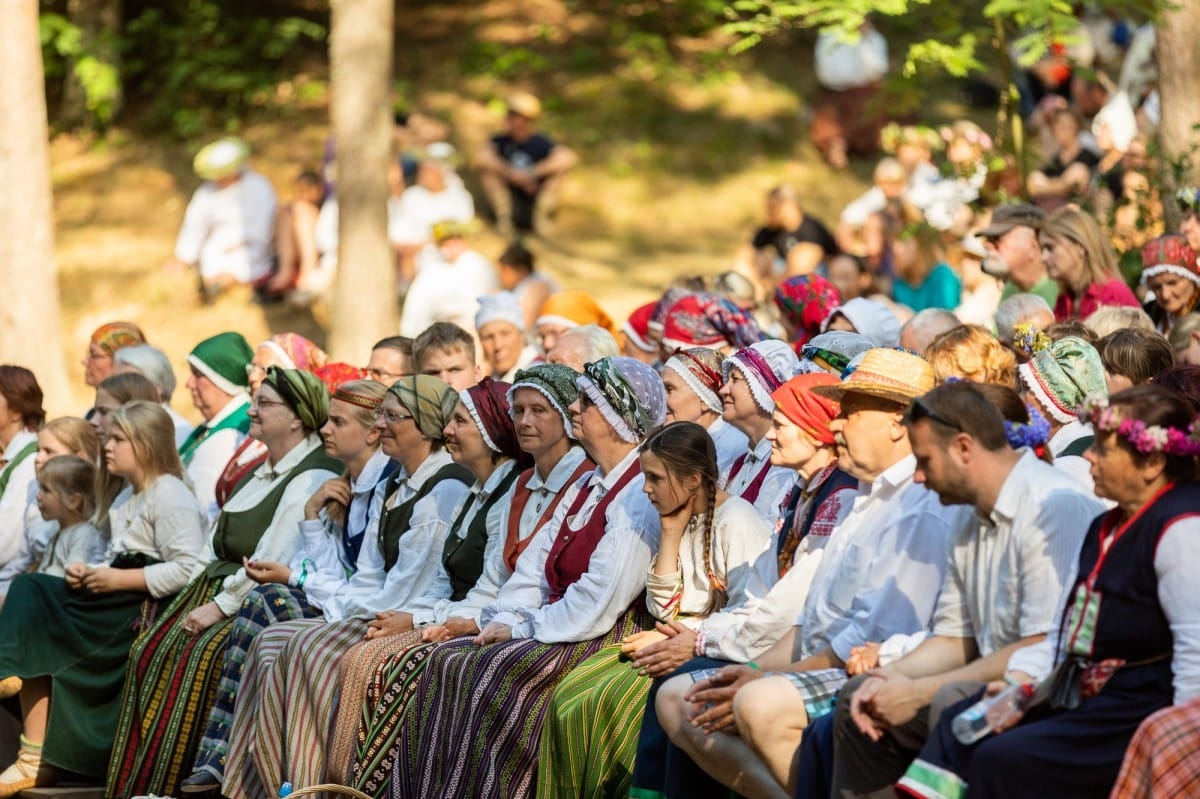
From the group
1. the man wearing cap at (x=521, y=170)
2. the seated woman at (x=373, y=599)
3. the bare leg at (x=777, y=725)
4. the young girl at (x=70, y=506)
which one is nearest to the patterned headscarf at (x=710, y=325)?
the seated woman at (x=373, y=599)

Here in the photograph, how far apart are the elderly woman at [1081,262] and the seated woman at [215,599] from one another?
334cm

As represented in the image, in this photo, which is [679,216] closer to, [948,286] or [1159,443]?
[948,286]

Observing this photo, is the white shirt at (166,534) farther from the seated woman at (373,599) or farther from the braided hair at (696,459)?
the braided hair at (696,459)

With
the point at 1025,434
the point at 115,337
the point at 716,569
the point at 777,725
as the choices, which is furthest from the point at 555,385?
the point at 115,337

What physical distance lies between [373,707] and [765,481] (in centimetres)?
175

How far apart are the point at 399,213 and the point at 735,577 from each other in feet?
30.6

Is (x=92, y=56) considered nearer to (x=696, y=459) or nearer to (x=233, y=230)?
(x=233, y=230)

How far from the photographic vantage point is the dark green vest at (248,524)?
26.9 ft

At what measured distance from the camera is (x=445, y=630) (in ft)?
23.0

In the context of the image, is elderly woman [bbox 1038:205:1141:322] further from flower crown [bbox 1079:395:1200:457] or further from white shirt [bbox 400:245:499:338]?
white shirt [bbox 400:245:499:338]

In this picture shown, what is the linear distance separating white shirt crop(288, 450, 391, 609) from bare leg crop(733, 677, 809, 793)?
9.87 feet

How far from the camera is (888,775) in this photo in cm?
481

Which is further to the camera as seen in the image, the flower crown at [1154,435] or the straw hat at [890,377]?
the straw hat at [890,377]

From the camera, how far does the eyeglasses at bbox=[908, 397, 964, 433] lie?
4.81 meters
